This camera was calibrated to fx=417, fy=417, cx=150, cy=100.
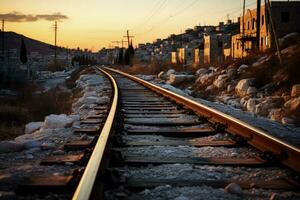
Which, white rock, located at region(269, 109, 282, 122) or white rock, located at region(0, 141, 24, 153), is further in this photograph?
white rock, located at region(269, 109, 282, 122)

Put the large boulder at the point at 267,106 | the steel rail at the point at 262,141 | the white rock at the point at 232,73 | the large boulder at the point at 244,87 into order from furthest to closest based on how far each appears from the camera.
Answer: the white rock at the point at 232,73 < the large boulder at the point at 244,87 < the large boulder at the point at 267,106 < the steel rail at the point at 262,141

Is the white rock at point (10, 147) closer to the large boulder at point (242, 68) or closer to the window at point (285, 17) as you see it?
the large boulder at point (242, 68)

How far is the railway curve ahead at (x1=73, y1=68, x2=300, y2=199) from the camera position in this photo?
11.2ft

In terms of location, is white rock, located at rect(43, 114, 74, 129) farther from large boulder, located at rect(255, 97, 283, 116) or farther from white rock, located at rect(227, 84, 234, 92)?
white rock, located at rect(227, 84, 234, 92)

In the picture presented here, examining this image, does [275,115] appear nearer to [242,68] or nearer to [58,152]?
[58,152]

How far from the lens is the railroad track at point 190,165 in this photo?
11.2 ft

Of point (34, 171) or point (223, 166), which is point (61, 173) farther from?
point (223, 166)

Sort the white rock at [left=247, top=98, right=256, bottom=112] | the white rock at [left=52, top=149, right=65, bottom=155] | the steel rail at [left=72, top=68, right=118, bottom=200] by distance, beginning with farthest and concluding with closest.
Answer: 1. the white rock at [left=247, top=98, right=256, bottom=112]
2. the white rock at [left=52, top=149, right=65, bottom=155]
3. the steel rail at [left=72, top=68, right=118, bottom=200]

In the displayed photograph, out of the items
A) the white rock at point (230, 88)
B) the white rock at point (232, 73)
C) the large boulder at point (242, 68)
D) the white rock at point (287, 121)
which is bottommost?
the white rock at point (287, 121)

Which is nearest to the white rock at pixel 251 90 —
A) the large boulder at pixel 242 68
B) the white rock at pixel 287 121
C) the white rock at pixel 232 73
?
the white rock at pixel 232 73

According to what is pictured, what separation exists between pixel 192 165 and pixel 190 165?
23mm

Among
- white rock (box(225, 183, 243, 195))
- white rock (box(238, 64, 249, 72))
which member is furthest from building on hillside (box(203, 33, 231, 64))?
white rock (box(225, 183, 243, 195))

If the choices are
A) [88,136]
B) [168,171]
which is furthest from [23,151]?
[168,171]

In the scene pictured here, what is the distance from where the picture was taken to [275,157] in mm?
4383
